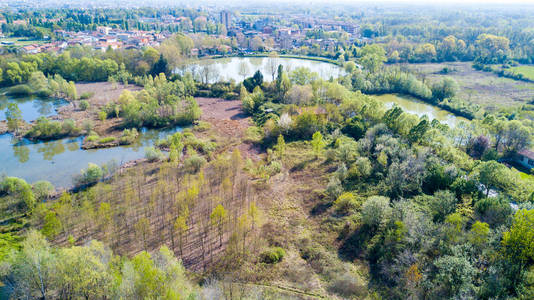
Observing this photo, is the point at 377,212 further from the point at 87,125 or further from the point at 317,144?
the point at 87,125

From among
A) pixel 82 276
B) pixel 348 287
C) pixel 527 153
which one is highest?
pixel 527 153

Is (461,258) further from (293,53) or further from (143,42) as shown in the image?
(143,42)

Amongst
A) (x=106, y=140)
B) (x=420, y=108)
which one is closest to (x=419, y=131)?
(x=420, y=108)

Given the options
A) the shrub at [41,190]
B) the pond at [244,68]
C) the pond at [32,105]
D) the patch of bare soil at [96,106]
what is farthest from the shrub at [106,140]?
the pond at [244,68]

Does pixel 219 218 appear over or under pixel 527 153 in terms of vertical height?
under

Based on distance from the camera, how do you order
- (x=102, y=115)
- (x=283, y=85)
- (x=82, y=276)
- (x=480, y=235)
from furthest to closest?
(x=283, y=85), (x=102, y=115), (x=480, y=235), (x=82, y=276)

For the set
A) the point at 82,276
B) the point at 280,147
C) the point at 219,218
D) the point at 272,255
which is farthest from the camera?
the point at 280,147

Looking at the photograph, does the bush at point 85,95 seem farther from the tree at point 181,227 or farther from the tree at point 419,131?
the tree at point 419,131
